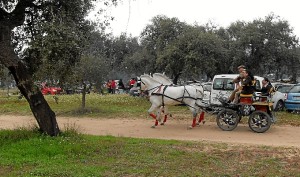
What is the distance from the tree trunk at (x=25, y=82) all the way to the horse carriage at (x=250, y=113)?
6.06 metres

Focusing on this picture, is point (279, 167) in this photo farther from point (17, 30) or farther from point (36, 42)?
point (17, 30)

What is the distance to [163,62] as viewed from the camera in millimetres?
25234

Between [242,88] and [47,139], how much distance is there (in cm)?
692

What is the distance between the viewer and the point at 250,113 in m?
14.0

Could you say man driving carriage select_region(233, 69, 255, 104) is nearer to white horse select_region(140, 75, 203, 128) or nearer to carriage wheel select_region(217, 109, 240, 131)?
carriage wheel select_region(217, 109, 240, 131)

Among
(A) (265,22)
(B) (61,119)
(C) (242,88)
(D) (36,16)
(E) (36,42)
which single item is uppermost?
(A) (265,22)

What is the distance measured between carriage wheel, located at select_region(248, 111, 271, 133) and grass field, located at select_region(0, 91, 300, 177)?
10.8 ft

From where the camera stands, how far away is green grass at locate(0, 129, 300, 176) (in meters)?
8.05

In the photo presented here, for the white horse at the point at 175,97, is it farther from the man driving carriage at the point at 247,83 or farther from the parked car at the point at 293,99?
the parked car at the point at 293,99

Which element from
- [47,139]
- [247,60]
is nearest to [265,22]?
[247,60]

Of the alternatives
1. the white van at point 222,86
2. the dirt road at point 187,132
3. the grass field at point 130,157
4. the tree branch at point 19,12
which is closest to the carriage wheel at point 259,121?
the dirt road at point 187,132

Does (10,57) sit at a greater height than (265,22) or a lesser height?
Result: lesser

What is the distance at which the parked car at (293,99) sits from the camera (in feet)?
61.6

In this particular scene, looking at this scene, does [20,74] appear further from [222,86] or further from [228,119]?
[222,86]
